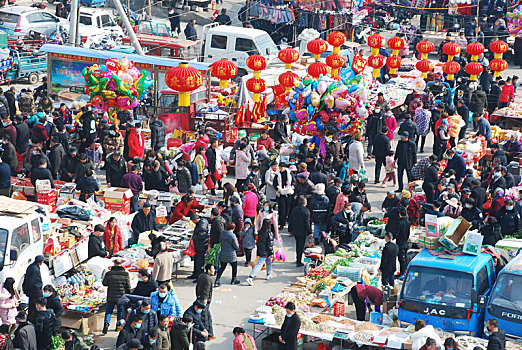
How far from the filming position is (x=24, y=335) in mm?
14891

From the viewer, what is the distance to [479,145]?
952 inches

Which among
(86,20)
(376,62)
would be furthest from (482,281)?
(86,20)

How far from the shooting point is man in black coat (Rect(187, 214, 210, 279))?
18500mm

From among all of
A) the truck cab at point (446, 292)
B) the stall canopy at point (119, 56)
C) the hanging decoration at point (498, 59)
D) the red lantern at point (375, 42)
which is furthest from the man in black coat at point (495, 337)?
the red lantern at point (375, 42)

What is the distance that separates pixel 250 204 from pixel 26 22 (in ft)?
57.8

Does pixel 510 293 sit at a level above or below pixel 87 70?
below

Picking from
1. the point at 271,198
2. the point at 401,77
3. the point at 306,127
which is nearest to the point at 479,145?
the point at 306,127

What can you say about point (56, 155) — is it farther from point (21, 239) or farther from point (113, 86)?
point (21, 239)

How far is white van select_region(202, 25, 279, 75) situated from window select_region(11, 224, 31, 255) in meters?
15.8

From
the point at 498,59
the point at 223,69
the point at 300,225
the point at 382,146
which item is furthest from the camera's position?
the point at 498,59

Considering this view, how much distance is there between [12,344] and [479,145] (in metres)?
12.9

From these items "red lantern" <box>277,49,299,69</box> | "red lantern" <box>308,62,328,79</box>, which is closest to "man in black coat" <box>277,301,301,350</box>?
"red lantern" <box>308,62,328,79</box>

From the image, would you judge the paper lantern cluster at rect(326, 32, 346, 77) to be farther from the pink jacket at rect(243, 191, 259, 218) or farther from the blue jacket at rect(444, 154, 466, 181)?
the pink jacket at rect(243, 191, 259, 218)

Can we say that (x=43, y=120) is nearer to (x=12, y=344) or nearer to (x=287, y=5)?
(x=12, y=344)
